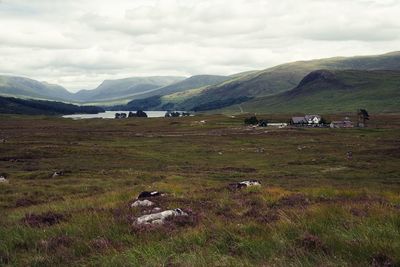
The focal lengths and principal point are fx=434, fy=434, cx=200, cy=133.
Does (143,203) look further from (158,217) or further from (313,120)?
(313,120)

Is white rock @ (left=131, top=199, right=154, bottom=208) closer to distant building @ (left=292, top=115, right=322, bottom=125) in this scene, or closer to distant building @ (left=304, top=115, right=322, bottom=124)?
distant building @ (left=292, top=115, right=322, bottom=125)

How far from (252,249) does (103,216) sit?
5.63 metres

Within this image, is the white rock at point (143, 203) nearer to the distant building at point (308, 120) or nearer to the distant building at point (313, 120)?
the distant building at point (308, 120)

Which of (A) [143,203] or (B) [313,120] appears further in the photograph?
(B) [313,120]

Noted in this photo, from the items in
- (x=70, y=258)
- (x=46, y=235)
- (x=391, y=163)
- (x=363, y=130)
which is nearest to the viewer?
(x=70, y=258)

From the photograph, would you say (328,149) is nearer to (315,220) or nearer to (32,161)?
(32,161)

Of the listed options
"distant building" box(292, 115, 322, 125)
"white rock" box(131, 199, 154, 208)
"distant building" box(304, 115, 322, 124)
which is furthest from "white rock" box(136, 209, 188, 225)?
"distant building" box(304, 115, 322, 124)

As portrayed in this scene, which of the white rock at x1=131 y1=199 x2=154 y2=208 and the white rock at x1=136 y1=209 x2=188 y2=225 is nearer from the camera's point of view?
the white rock at x1=136 y1=209 x2=188 y2=225

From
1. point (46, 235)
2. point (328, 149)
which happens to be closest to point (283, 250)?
point (46, 235)

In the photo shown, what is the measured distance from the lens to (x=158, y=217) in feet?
40.1

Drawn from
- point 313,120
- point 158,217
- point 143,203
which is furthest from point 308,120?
point 158,217

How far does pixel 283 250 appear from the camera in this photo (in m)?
7.90

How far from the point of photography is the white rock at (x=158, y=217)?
1161 centimetres

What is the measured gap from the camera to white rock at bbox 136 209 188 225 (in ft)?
38.1
